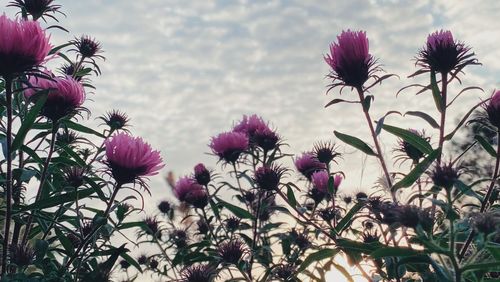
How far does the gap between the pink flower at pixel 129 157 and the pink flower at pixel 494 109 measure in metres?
1.30

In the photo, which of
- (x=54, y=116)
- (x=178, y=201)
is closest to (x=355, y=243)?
(x=54, y=116)

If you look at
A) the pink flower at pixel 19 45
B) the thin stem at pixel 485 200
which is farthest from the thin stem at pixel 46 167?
the thin stem at pixel 485 200

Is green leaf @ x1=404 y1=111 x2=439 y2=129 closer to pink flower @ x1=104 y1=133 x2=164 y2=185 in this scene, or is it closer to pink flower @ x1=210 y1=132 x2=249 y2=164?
pink flower @ x1=104 y1=133 x2=164 y2=185

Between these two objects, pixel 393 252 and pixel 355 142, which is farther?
pixel 355 142

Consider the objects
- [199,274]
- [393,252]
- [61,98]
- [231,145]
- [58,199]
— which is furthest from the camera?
[231,145]

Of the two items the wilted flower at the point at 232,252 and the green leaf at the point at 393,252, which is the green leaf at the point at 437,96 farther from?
the wilted flower at the point at 232,252

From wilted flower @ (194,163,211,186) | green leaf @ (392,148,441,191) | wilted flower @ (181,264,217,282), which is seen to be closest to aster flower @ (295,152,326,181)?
wilted flower @ (194,163,211,186)

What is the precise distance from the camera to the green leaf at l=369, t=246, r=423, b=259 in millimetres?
1830

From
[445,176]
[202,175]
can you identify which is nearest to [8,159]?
[445,176]

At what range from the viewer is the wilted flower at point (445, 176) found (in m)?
1.84

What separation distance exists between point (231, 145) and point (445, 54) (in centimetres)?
167

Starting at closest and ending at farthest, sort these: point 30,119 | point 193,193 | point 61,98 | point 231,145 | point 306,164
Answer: point 30,119
point 61,98
point 231,145
point 306,164
point 193,193

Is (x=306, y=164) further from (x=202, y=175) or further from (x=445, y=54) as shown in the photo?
(x=445, y=54)

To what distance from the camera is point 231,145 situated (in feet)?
12.8
